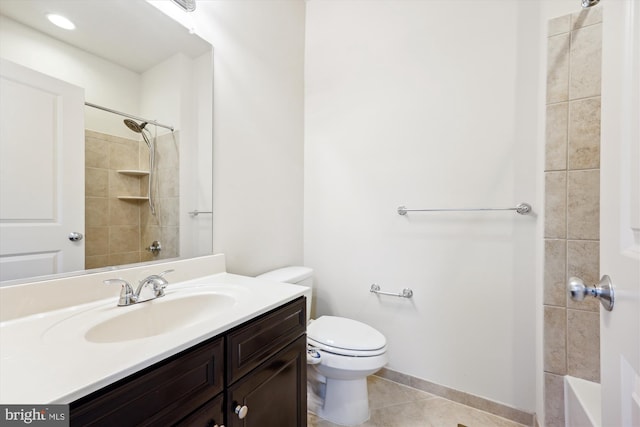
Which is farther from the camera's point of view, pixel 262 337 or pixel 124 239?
pixel 124 239

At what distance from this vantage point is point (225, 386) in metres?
0.72

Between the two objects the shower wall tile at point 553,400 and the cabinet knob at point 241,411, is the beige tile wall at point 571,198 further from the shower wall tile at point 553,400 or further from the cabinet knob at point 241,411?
the cabinet knob at point 241,411

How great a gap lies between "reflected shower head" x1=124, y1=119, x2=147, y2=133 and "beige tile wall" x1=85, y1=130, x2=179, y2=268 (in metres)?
0.05

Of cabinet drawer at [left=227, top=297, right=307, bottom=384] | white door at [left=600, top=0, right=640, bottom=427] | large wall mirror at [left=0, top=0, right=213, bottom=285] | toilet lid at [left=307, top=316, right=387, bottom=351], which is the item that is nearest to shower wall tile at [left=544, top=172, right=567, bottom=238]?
white door at [left=600, top=0, right=640, bottom=427]

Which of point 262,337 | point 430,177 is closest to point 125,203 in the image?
point 262,337

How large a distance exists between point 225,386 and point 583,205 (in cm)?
150

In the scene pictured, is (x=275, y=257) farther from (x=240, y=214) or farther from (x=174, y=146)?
(x=174, y=146)

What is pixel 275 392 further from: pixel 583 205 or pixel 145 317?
pixel 583 205

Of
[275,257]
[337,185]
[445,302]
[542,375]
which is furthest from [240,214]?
[542,375]

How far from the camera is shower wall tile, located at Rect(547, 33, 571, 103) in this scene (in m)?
1.14

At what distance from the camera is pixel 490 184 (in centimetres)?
140

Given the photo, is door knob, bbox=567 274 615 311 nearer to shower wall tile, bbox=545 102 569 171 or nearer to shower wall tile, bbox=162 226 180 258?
shower wall tile, bbox=545 102 569 171

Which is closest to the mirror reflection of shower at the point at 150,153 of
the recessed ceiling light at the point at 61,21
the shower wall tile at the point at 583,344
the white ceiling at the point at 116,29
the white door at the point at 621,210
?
the white ceiling at the point at 116,29

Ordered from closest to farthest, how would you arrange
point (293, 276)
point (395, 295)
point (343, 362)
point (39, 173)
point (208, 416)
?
1. point (208, 416)
2. point (39, 173)
3. point (343, 362)
4. point (293, 276)
5. point (395, 295)
